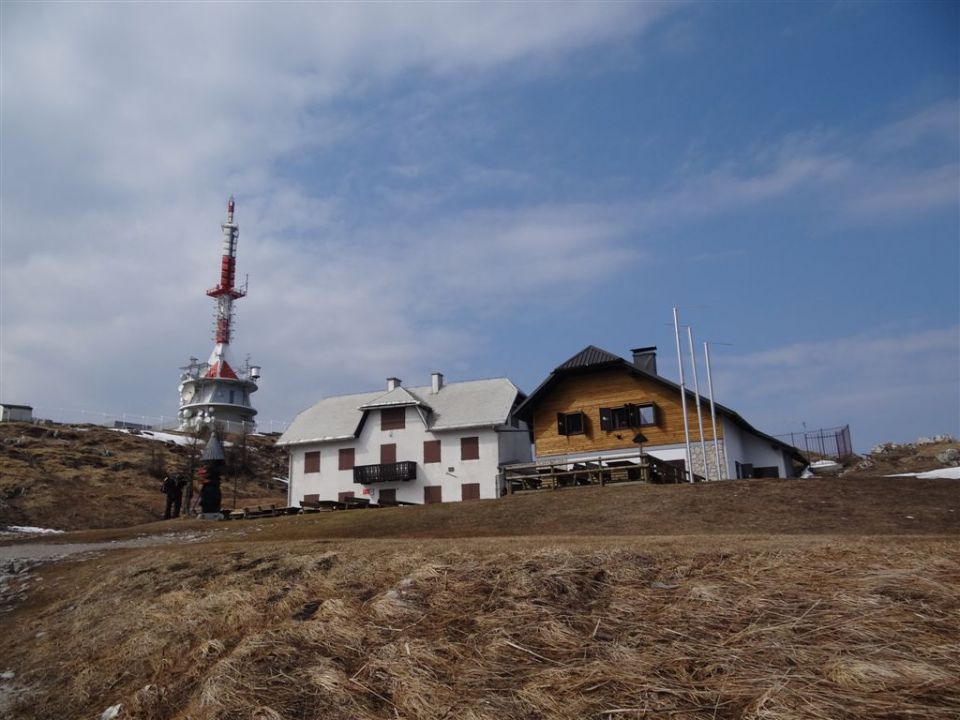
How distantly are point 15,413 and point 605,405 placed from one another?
221 ft

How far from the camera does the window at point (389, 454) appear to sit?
4841 centimetres

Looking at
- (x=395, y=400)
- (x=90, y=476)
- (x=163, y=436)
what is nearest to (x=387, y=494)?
(x=395, y=400)

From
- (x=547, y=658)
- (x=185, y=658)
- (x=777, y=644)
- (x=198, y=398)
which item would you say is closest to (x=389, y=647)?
(x=547, y=658)

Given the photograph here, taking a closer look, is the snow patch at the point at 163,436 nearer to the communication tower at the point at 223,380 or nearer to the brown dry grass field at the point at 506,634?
the communication tower at the point at 223,380

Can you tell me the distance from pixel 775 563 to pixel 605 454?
29957 millimetres

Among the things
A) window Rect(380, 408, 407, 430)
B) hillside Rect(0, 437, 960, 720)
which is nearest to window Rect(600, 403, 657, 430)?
window Rect(380, 408, 407, 430)

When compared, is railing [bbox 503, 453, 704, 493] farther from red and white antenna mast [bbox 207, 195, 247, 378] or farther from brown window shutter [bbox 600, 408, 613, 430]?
red and white antenna mast [bbox 207, 195, 247, 378]

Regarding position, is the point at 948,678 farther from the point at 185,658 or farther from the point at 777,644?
the point at 185,658

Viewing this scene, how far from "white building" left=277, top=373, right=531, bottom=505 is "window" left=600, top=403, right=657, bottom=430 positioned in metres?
7.04

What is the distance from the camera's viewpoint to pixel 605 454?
39.3m

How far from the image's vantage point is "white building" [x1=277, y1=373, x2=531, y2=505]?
1823 inches

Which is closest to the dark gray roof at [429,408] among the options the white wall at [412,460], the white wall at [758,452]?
the white wall at [412,460]

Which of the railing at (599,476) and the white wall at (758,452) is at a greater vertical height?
the white wall at (758,452)

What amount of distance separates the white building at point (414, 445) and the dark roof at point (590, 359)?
238 inches
